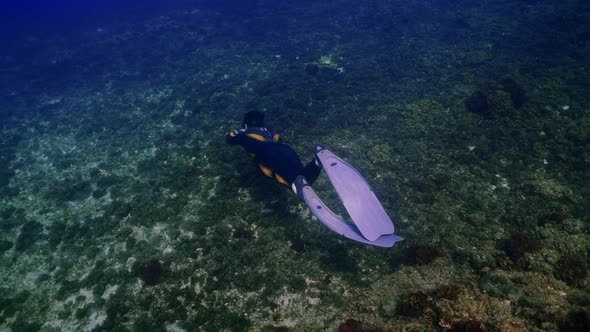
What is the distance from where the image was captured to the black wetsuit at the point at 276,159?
7848 millimetres

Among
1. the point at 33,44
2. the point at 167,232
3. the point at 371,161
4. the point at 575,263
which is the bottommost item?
the point at 33,44

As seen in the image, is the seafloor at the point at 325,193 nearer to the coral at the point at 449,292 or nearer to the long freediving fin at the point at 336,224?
the coral at the point at 449,292

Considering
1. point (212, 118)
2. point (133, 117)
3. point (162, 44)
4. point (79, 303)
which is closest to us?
point (79, 303)

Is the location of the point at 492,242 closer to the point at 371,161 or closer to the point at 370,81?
the point at 371,161

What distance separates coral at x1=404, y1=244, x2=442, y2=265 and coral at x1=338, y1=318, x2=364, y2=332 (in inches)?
80.1

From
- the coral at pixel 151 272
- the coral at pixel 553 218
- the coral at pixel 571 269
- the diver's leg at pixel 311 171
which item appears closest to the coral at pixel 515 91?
the coral at pixel 553 218

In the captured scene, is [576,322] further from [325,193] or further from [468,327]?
[325,193]

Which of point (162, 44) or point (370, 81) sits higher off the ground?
point (370, 81)

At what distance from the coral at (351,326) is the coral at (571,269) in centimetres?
430

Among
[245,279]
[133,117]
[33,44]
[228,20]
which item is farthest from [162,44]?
[245,279]

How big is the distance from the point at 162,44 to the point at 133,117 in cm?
1419

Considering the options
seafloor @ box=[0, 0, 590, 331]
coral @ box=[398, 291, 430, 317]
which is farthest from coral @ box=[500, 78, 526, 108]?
coral @ box=[398, 291, 430, 317]

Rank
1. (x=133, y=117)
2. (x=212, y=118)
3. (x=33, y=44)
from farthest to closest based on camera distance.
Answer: (x=33, y=44) < (x=133, y=117) < (x=212, y=118)

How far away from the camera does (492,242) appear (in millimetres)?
7445
